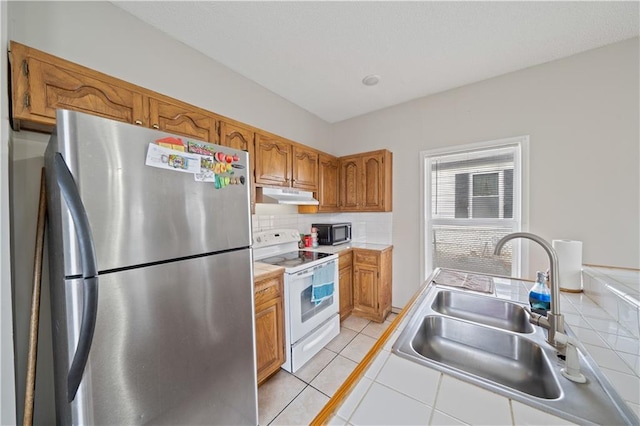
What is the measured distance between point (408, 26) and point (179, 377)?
102 inches

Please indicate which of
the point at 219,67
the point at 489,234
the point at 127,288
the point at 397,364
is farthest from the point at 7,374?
the point at 489,234

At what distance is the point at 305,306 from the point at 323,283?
11.1 inches

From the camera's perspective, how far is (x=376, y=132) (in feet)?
10.1

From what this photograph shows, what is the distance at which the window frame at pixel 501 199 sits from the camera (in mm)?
2184

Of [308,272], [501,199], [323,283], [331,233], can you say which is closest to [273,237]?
[308,272]

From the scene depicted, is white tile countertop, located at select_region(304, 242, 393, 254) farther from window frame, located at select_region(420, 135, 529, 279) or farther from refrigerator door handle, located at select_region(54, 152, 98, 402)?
refrigerator door handle, located at select_region(54, 152, 98, 402)

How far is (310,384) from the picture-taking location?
1.77m

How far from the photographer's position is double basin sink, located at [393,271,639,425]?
56 centimetres

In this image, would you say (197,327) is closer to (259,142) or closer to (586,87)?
(259,142)

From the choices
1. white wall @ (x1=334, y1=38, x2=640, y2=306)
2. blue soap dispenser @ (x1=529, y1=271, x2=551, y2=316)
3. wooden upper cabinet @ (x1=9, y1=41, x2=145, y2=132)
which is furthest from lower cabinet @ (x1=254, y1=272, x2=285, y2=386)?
white wall @ (x1=334, y1=38, x2=640, y2=306)

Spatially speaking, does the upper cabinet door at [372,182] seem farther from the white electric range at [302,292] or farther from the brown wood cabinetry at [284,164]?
the white electric range at [302,292]

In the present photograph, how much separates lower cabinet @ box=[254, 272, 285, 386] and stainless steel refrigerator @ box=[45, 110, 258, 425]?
34cm

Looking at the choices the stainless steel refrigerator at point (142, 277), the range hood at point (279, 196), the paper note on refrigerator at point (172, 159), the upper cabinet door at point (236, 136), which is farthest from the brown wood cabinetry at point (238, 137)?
the paper note on refrigerator at point (172, 159)

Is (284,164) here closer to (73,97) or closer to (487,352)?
(73,97)
